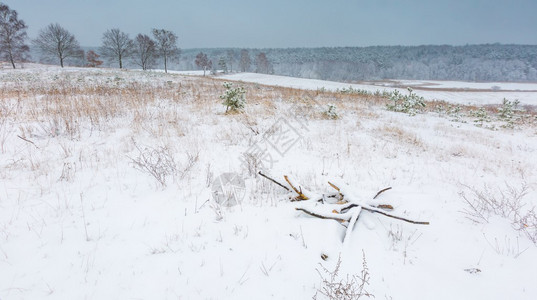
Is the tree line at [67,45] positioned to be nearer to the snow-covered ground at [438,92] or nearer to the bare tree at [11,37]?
the bare tree at [11,37]

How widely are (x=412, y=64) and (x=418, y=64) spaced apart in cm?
309

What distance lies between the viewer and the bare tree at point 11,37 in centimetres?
3284

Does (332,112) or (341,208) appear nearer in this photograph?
(341,208)

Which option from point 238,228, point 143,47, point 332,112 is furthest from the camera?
point 143,47

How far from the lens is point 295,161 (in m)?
4.85

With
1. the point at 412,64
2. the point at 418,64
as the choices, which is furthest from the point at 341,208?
the point at 418,64

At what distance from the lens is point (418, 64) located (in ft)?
451

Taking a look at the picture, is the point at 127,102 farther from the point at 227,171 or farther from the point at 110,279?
the point at 110,279

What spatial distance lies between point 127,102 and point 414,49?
20668 centimetres

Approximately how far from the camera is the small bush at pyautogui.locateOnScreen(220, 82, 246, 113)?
8.88 meters

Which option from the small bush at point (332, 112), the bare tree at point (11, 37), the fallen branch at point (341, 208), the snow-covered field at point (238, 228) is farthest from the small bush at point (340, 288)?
the bare tree at point (11, 37)

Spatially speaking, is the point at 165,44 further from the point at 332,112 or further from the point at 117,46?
the point at 332,112

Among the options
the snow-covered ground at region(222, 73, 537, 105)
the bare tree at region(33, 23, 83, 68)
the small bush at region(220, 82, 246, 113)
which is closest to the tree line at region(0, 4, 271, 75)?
the bare tree at region(33, 23, 83, 68)

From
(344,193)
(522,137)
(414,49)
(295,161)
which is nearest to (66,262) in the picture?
(344,193)
